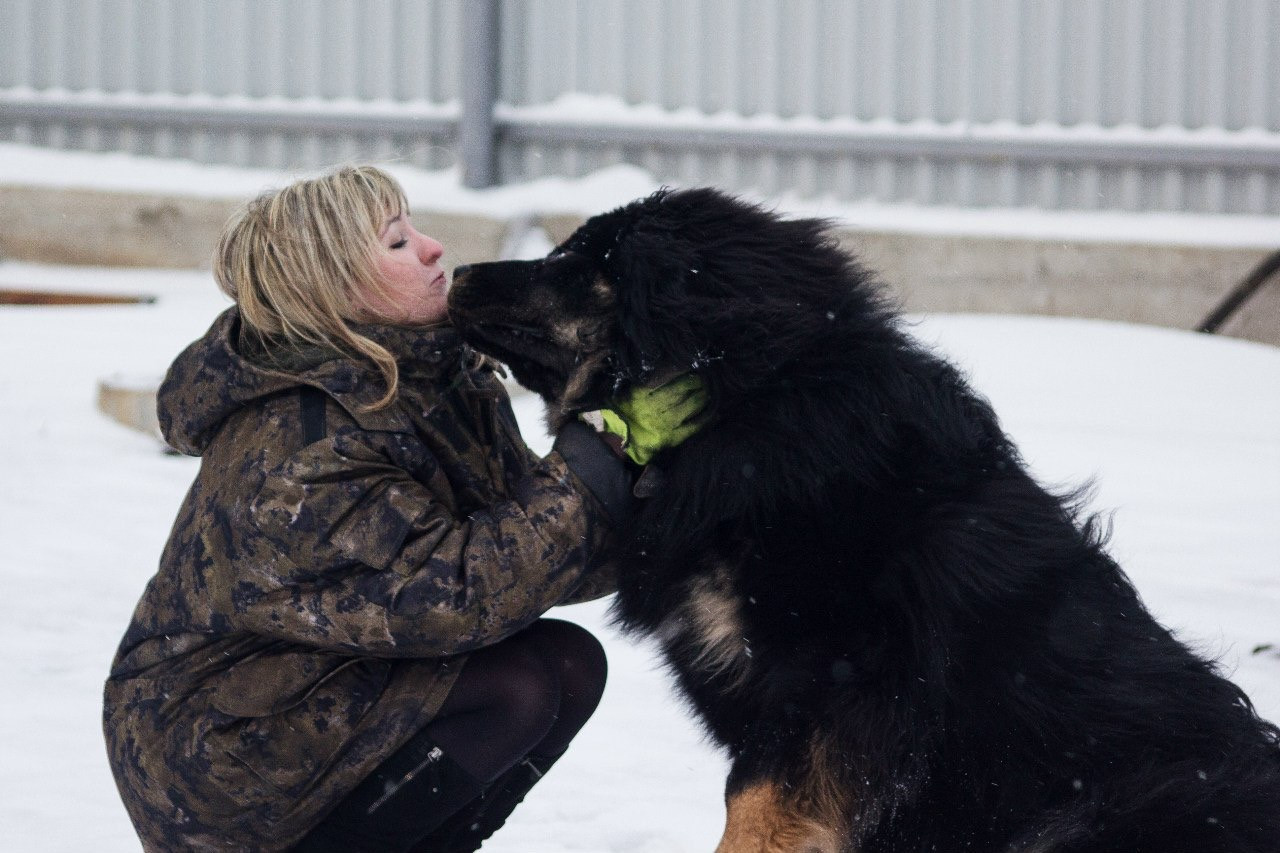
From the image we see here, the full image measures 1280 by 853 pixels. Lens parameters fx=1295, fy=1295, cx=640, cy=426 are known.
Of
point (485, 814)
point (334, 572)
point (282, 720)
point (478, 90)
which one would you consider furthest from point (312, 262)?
point (478, 90)

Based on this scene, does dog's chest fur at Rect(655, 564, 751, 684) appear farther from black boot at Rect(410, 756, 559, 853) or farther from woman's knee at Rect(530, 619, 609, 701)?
black boot at Rect(410, 756, 559, 853)

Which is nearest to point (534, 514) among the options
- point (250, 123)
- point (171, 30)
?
point (250, 123)

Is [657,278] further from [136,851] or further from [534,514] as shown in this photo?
[136,851]

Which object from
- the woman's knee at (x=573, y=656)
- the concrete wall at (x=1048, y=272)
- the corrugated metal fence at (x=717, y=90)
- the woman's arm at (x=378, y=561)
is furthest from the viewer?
the corrugated metal fence at (x=717, y=90)

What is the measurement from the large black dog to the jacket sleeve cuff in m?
0.07

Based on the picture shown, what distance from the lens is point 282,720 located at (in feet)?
6.72

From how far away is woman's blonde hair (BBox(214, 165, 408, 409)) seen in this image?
213 centimetres

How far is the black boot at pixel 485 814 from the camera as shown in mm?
2322

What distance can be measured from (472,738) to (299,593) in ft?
1.33

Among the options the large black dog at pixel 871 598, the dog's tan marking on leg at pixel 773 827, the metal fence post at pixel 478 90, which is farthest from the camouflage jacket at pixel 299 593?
the metal fence post at pixel 478 90

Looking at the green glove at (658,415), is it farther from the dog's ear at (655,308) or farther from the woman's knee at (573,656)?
the woman's knee at (573,656)

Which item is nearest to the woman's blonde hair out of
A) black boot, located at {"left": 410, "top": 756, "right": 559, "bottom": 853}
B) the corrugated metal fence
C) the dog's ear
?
the dog's ear

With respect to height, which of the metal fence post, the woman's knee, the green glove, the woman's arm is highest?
the metal fence post

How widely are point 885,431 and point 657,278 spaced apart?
1.50 feet
